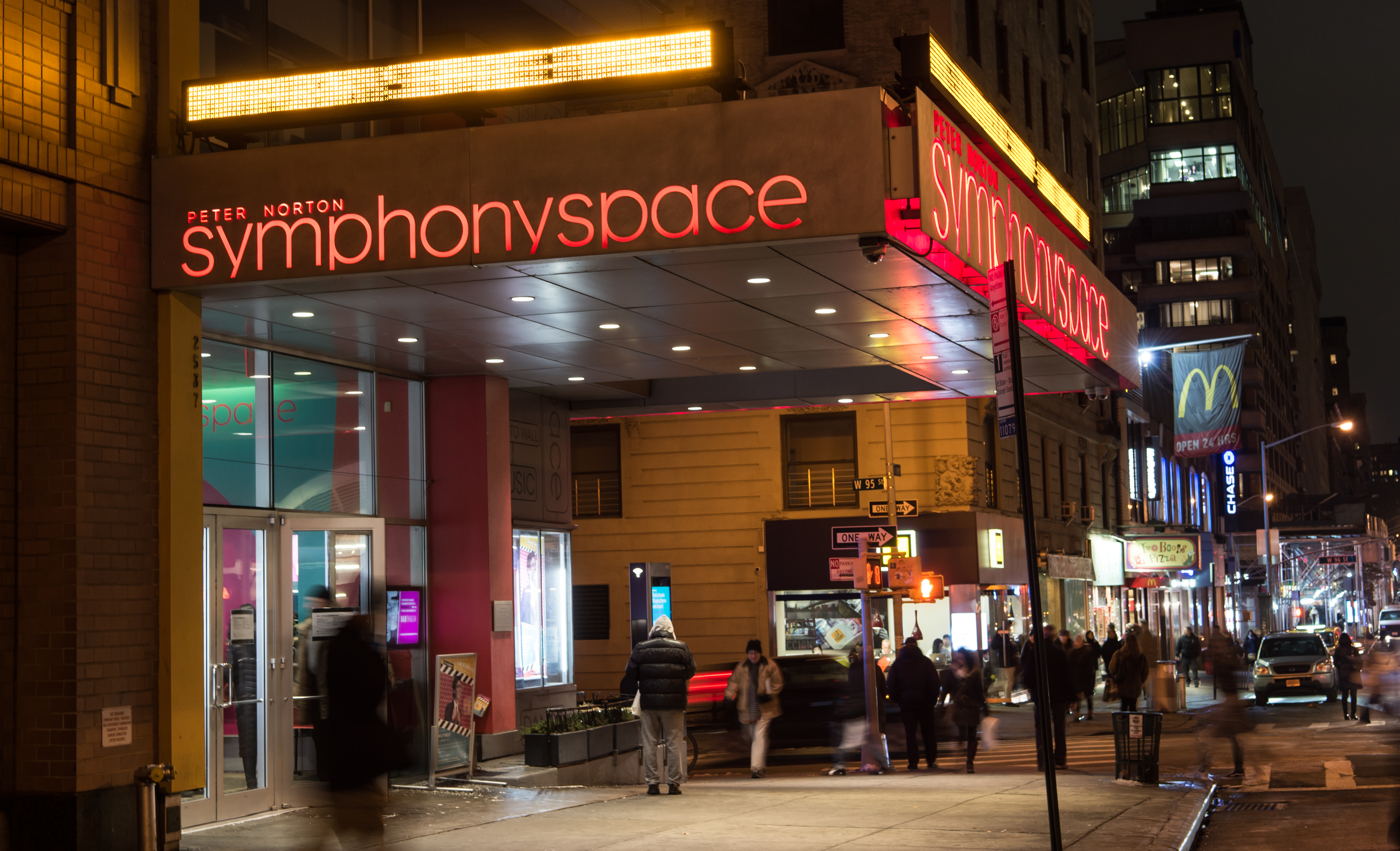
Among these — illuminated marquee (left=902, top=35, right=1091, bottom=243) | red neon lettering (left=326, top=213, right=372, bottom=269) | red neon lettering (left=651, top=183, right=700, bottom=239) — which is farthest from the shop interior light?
red neon lettering (left=326, top=213, right=372, bottom=269)

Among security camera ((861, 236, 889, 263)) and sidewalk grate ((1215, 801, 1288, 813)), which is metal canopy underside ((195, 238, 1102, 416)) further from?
sidewalk grate ((1215, 801, 1288, 813))

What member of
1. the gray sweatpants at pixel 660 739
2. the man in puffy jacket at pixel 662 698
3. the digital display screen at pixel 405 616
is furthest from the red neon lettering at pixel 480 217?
the digital display screen at pixel 405 616

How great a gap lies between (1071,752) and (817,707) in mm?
3998

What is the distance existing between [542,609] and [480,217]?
9968mm

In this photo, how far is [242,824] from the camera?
13125mm

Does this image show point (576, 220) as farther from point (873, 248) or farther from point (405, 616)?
point (405, 616)

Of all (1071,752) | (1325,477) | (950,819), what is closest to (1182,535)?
(1071,752)

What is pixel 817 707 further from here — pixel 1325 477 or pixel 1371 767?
pixel 1325 477

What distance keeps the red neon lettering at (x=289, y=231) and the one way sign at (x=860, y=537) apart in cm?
1329

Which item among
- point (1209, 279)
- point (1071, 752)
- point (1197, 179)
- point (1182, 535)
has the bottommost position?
point (1071, 752)

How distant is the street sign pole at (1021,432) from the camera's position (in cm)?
812

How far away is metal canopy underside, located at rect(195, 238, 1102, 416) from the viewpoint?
12.1 metres

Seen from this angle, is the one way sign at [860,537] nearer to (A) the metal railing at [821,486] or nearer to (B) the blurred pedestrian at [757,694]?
(A) the metal railing at [821,486]

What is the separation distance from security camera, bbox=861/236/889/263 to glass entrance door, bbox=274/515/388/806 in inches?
209
